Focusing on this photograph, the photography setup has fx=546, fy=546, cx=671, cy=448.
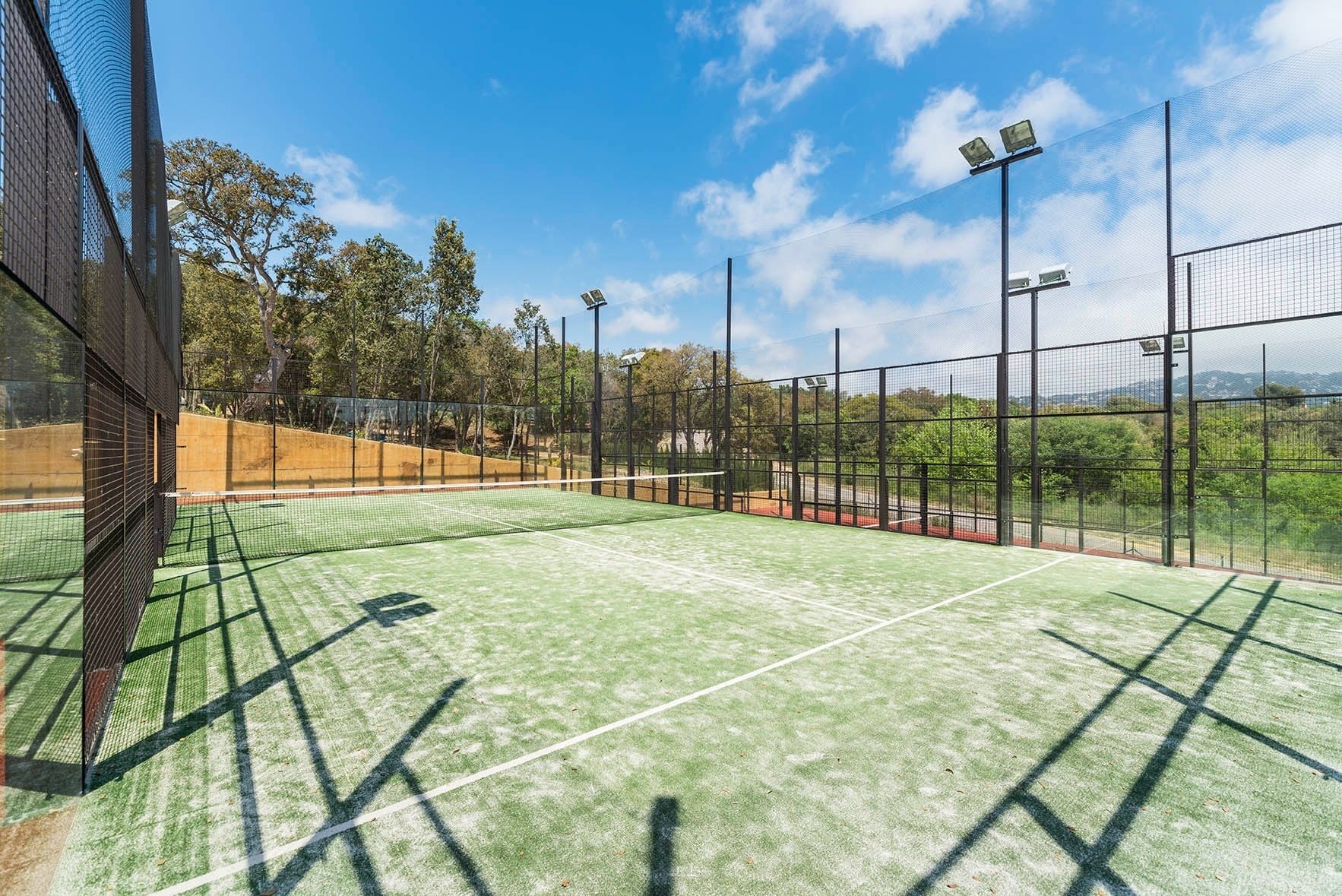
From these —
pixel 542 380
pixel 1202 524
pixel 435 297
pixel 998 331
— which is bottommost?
pixel 1202 524

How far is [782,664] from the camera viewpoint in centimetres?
421

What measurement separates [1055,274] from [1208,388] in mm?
3313

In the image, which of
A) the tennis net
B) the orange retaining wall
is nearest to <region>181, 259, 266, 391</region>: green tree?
the tennis net

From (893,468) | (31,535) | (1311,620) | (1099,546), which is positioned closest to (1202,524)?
(1311,620)

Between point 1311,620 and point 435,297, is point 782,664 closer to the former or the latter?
point 1311,620

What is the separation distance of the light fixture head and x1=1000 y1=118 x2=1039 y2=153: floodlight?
96.4 inches

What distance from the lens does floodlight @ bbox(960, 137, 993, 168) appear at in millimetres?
9945

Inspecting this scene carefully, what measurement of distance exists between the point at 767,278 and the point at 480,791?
53.3 feet

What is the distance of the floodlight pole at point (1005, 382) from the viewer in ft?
32.0

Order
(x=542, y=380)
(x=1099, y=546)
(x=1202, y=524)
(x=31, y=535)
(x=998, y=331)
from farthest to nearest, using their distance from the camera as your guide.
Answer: (x=542, y=380), (x=1099, y=546), (x=998, y=331), (x=31, y=535), (x=1202, y=524)

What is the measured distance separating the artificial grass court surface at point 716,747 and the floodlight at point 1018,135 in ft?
25.5

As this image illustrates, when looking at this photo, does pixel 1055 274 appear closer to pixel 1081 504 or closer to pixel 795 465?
pixel 1081 504

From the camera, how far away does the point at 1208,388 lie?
867 cm

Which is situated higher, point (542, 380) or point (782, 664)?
point (542, 380)
